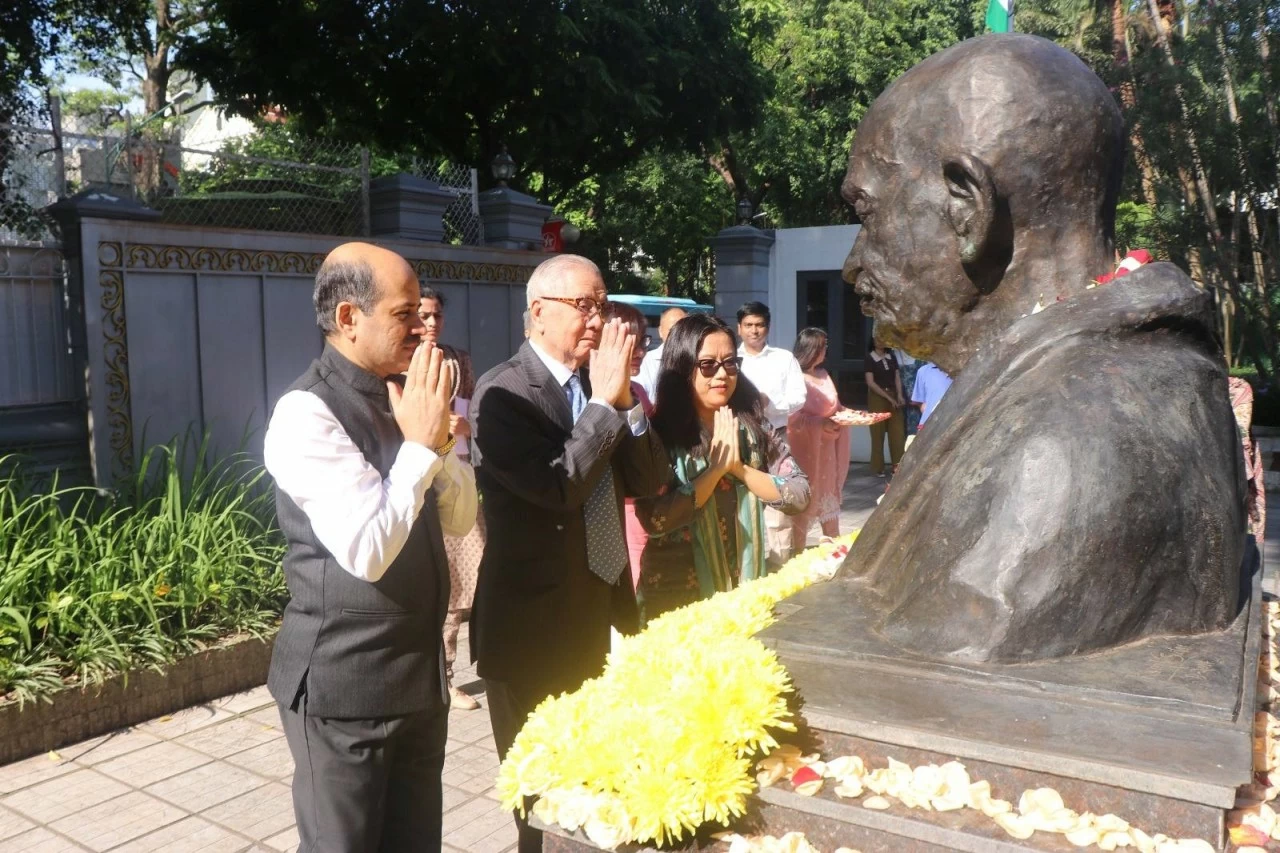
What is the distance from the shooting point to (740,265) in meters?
12.1

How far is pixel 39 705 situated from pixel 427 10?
7.53m

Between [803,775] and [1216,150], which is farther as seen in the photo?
[1216,150]

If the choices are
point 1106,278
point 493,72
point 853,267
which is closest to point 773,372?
point 853,267

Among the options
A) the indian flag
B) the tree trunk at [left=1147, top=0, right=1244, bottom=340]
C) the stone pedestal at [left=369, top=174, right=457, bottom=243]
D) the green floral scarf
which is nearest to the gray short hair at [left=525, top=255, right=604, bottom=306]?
the green floral scarf

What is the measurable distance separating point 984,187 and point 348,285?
4.19 feet

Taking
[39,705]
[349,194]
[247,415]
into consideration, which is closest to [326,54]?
[349,194]

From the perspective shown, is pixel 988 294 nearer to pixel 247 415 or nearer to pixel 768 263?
pixel 247 415

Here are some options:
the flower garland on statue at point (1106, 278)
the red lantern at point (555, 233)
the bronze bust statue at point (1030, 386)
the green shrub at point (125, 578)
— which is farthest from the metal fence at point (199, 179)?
the flower garland on statue at point (1106, 278)

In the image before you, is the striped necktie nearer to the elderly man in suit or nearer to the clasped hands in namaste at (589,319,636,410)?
the elderly man in suit

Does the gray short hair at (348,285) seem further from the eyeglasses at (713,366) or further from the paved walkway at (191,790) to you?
the paved walkway at (191,790)

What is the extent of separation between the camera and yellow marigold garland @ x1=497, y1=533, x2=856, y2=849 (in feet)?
5.54

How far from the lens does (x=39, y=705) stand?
13.3 feet

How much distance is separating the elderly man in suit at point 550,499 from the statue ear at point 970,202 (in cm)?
91

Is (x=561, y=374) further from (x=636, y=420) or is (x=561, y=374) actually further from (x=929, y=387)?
(x=929, y=387)
